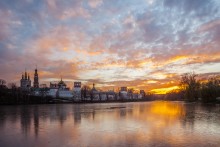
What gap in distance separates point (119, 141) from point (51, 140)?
15.5ft

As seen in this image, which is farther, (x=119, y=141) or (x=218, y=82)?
(x=218, y=82)

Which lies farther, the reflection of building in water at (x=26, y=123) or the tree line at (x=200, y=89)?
the tree line at (x=200, y=89)

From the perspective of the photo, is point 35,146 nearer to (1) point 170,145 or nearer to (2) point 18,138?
(2) point 18,138

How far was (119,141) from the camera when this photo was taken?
672 inches

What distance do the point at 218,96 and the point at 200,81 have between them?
1077 inches

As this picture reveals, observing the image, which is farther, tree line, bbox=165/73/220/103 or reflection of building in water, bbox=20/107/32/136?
tree line, bbox=165/73/220/103

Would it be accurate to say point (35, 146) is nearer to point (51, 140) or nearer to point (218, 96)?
point (51, 140)

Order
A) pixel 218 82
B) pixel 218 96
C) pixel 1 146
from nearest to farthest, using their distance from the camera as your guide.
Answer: pixel 1 146 → pixel 218 96 → pixel 218 82

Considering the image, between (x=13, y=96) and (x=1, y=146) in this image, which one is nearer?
(x=1, y=146)

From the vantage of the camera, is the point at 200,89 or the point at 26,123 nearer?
the point at 26,123

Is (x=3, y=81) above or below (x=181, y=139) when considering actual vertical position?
above

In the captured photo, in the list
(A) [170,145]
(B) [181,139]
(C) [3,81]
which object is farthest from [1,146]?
(C) [3,81]

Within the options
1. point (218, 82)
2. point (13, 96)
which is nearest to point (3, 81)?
point (13, 96)

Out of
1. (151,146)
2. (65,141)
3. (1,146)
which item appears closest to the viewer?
(151,146)
